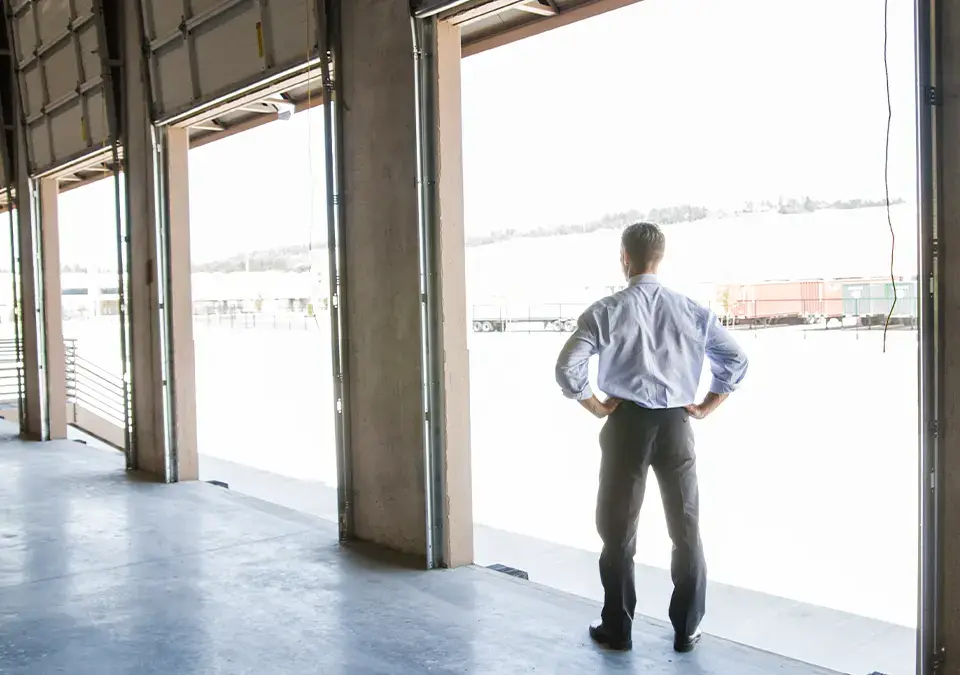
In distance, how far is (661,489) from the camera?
11.7ft

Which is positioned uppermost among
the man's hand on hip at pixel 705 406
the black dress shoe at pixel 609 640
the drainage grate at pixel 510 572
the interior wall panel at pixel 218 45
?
the interior wall panel at pixel 218 45

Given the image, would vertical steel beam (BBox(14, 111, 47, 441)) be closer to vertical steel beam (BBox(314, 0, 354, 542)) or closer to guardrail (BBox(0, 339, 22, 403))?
guardrail (BBox(0, 339, 22, 403))

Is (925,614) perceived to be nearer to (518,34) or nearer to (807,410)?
(518,34)

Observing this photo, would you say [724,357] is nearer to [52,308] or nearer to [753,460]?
[52,308]

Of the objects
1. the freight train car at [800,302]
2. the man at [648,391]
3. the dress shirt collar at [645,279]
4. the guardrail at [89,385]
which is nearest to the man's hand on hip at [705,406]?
the man at [648,391]

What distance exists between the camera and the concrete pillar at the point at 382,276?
510 cm

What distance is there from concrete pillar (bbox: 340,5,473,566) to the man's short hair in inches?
65.6

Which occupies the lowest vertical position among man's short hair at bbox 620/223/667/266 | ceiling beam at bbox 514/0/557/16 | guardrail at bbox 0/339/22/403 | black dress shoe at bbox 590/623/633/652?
black dress shoe at bbox 590/623/633/652

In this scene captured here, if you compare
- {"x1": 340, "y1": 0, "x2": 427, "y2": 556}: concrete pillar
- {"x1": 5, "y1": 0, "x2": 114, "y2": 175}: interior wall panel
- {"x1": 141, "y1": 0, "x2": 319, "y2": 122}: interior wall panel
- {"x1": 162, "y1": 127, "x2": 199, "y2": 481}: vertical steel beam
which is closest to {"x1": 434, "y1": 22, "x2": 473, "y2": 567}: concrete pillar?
{"x1": 340, "y1": 0, "x2": 427, "y2": 556}: concrete pillar

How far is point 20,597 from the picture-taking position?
185 inches

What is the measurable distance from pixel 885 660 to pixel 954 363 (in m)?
2.96

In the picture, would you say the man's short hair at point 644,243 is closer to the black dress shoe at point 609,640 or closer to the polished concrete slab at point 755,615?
the black dress shoe at point 609,640

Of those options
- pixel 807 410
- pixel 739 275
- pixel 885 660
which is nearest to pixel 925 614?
pixel 885 660

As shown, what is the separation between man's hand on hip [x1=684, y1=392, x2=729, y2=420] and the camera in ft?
11.6
